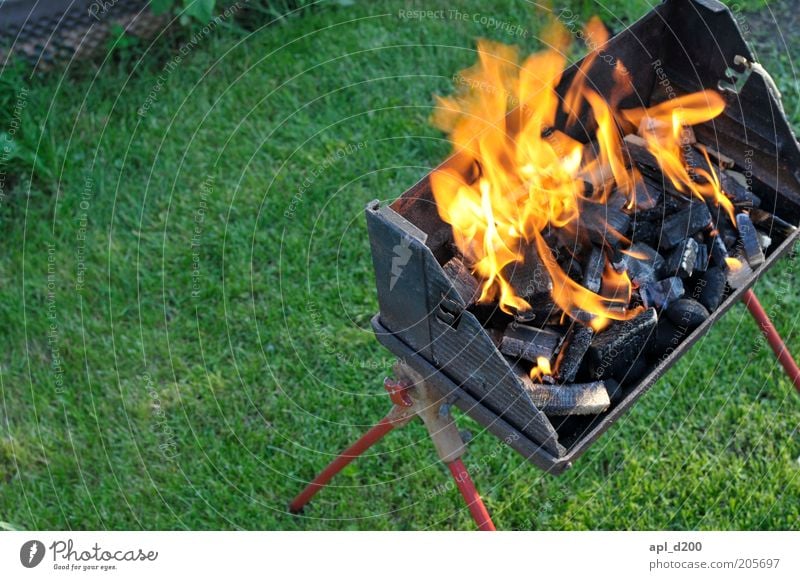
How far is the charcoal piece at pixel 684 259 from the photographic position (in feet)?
9.67

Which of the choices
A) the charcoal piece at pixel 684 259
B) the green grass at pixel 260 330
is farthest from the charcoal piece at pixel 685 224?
the green grass at pixel 260 330

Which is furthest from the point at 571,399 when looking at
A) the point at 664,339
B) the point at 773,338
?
the point at 773,338

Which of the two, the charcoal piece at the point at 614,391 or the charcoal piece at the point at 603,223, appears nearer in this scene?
the charcoal piece at the point at 614,391

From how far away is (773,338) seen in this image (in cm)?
351

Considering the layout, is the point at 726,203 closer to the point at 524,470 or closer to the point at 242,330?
the point at 524,470

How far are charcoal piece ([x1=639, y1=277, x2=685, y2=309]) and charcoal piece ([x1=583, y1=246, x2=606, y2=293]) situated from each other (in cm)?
13

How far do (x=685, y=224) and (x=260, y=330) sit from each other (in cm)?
194

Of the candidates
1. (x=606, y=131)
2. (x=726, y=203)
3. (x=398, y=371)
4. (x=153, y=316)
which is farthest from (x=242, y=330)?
(x=726, y=203)

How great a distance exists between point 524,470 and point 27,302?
2.30m

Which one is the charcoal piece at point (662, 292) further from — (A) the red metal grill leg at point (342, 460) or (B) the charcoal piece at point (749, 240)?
(A) the red metal grill leg at point (342, 460)

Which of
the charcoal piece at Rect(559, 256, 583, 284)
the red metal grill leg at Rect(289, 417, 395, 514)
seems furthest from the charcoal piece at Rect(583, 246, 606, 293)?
the red metal grill leg at Rect(289, 417, 395, 514)

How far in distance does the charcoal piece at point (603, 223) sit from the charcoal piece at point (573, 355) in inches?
14.5

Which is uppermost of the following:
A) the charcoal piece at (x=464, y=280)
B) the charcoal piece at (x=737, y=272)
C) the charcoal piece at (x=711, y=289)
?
the charcoal piece at (x=464, y=280)

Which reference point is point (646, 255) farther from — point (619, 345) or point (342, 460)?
point (342, 460)
